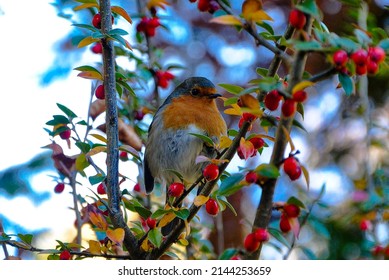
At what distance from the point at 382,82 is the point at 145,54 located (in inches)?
72.3

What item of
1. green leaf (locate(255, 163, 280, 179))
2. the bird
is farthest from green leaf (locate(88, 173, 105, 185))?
the bird

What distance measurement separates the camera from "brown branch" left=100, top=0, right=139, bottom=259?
5.21 ft

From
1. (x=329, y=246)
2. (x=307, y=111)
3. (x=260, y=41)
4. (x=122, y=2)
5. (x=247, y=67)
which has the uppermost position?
(x=260, y=41)

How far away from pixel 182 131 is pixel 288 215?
141cm

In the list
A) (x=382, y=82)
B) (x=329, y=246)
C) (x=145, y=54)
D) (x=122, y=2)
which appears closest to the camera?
(x=145, y=54)

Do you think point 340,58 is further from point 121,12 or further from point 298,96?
point 121,12

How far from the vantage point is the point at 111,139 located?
161 cm

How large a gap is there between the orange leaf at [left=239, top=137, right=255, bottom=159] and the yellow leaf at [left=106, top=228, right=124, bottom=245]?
1.25ft

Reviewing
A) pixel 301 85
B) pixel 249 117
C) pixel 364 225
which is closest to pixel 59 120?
pixel 249 117

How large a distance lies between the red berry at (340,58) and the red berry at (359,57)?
0.03 metres

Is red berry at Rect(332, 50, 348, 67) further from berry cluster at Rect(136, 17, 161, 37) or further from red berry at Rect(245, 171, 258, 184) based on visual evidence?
berry cluster at Rect(136, 17, 161, 37)
